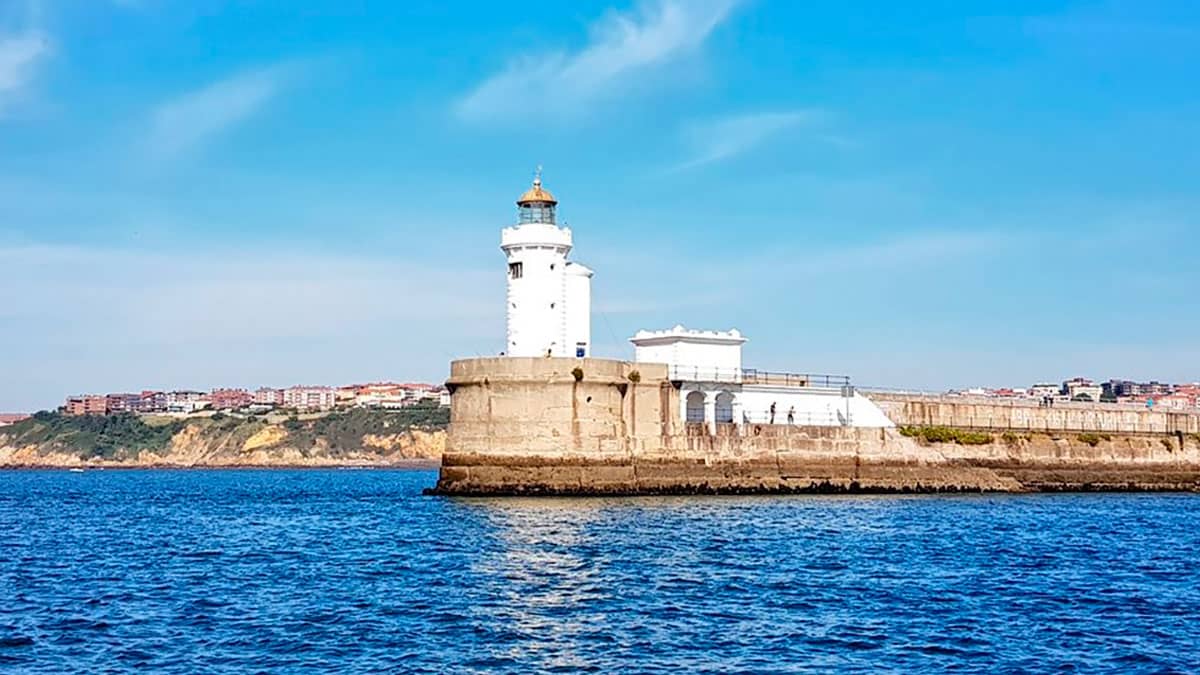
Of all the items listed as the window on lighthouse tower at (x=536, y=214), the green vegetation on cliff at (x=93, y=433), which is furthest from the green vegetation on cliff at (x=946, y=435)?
the green vegetation on cliff at (x=93, y=433)

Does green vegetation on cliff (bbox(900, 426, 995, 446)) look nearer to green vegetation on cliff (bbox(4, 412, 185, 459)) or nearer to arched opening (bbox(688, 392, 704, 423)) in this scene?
arched opening (bbox(688, 392, 704, 423))

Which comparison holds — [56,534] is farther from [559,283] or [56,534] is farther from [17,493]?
[17,493]

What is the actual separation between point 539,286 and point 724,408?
8.41 metres

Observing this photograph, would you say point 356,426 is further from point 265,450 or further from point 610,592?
point 610,592

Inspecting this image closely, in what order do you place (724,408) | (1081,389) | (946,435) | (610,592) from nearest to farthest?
(610,592) < (724,408) < (946,435) < (1081,389)

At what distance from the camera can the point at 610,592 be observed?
81.1 ft

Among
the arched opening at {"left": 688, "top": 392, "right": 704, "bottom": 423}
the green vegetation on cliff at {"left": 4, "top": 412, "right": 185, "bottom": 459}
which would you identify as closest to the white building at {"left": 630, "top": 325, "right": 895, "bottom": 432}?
the arched opening at {"left": 688, "top": 392, "right": 704, "bottom": 423}

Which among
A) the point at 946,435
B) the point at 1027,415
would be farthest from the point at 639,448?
the point at 1027,415

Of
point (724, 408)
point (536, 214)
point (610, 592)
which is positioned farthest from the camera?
point (724, 408)

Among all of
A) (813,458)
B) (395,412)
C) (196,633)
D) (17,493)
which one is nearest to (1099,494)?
(813,458)

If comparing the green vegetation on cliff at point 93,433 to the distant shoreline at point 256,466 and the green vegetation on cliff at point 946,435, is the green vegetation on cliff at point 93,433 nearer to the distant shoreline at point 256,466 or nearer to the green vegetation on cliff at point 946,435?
the distant shoreline at point 256,466

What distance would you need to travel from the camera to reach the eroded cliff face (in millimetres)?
152375

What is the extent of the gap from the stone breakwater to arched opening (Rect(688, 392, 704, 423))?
210 centimetres

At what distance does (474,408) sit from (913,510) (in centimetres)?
1386
